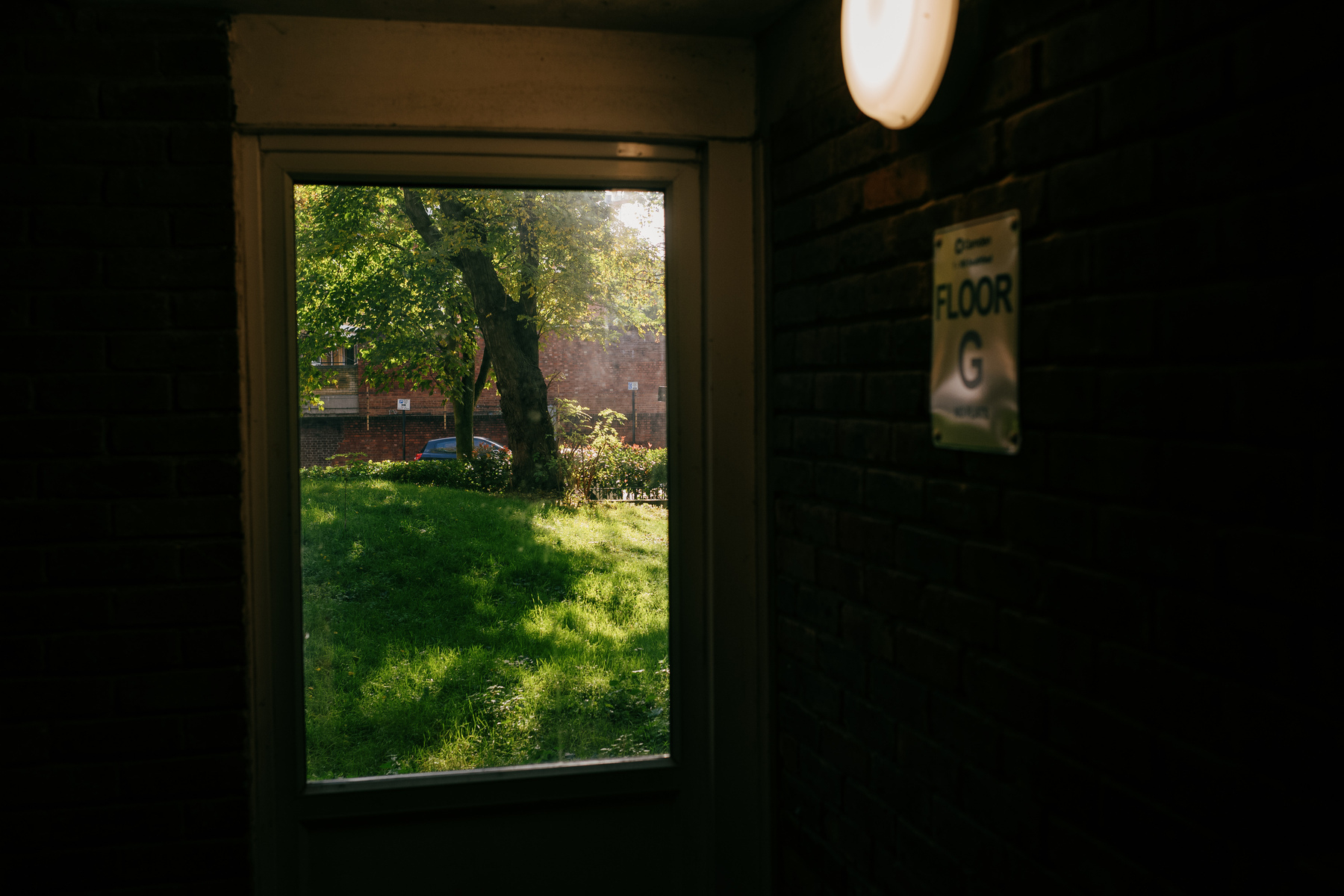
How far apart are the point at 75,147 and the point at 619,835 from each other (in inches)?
92.5

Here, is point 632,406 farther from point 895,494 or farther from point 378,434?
point 895,494

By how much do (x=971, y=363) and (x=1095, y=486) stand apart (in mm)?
349

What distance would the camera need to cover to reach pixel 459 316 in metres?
2.44

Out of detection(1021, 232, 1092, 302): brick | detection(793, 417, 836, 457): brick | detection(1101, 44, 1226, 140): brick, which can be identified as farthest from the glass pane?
detection(1101, 44, 1226, 140): brick

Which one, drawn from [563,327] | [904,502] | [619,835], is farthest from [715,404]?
[619,835]

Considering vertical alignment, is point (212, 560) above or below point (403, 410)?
below

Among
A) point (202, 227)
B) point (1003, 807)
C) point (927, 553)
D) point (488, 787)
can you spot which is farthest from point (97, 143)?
point (1003, 807)

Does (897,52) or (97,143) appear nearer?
(897,52)

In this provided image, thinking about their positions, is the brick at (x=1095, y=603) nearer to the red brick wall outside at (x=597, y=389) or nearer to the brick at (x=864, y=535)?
the brick at (x=864, y=535)

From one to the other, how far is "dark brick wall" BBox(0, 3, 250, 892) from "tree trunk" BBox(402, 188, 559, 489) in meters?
0.65

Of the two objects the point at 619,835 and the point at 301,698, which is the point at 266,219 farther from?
the point at 619,835

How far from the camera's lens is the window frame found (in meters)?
2.24

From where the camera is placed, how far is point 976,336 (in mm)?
1526

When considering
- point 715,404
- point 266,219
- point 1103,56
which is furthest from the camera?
point 715,404
